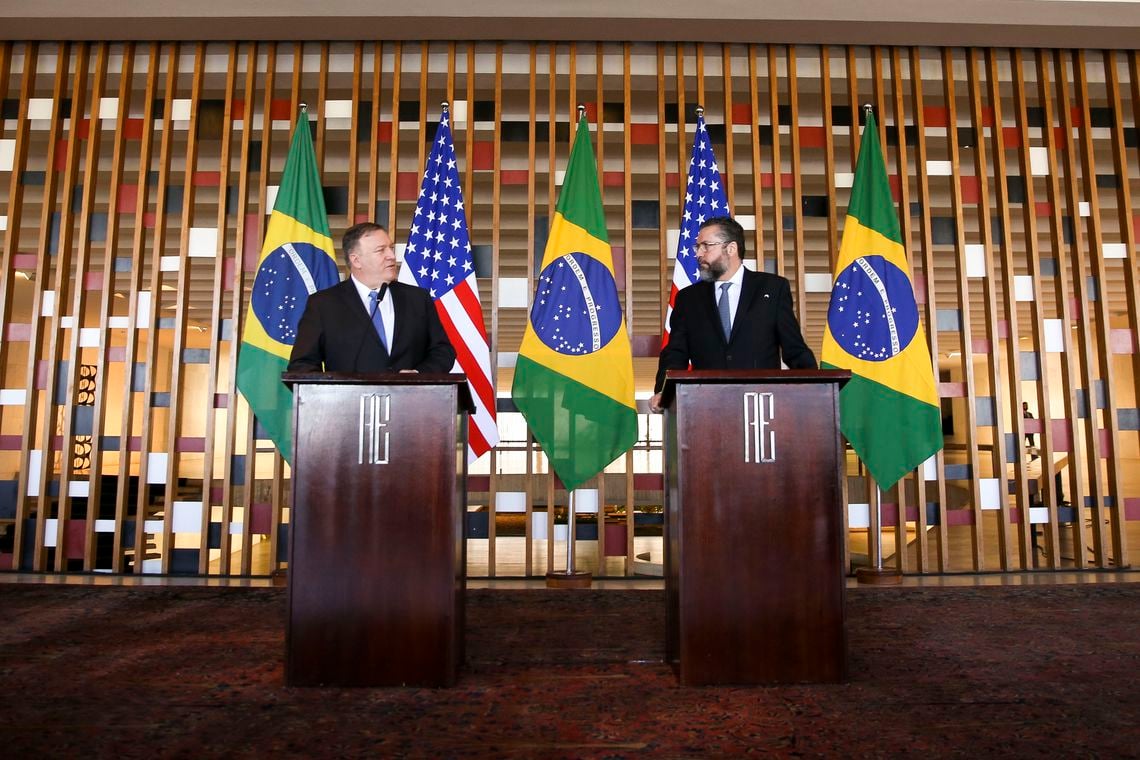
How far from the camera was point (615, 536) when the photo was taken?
473 cm

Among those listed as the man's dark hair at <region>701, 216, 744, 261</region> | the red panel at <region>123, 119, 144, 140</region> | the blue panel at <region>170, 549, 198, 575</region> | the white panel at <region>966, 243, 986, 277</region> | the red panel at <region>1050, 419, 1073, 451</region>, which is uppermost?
the red panel at <region>123, 119, 144, 140</region>

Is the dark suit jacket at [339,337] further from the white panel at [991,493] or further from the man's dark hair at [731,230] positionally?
→ the white panel at [991,493]

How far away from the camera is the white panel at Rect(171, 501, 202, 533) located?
15.5 ft

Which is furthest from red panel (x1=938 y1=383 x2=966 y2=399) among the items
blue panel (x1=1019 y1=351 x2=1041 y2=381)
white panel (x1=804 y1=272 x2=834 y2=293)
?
white panel (x1=804 y1=272 x2=834 y2=293)

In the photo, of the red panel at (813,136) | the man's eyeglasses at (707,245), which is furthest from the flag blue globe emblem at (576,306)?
the red panel at (813,136)

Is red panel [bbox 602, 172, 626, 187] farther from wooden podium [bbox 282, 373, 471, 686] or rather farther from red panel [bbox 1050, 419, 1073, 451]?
wooden podium [bbox 282, 373, 471, 686]

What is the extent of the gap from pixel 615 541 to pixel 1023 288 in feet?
9.84

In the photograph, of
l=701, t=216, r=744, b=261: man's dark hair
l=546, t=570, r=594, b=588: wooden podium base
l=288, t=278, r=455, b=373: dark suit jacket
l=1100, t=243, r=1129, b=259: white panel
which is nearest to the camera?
l=288, t=278, r=455, b=373: dark suit jacket

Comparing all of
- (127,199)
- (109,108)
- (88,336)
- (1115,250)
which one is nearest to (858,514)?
(1115,250)

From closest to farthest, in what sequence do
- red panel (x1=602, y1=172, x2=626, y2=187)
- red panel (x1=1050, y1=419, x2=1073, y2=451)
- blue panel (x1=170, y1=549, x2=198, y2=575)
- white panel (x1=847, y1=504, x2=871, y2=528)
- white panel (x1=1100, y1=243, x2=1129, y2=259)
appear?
blue panel (x1=170, y1=549, x2=198, y2=575) → white panel (x1=847, y1=504, x2=871, y2=528) → red panel (x1=1050, y1=419, x2=1073, y2=451) → white panel (x1=1100, y1=243, x2=1129, y2=259) → red panel (x1=602, y1=172, x2=626, y2=187)

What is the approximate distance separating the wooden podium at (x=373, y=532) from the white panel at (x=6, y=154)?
412 centimetres

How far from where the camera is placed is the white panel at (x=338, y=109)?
500cm

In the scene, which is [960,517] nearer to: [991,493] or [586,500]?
[991,493]

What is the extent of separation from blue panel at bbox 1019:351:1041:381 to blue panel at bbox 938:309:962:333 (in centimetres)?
42
